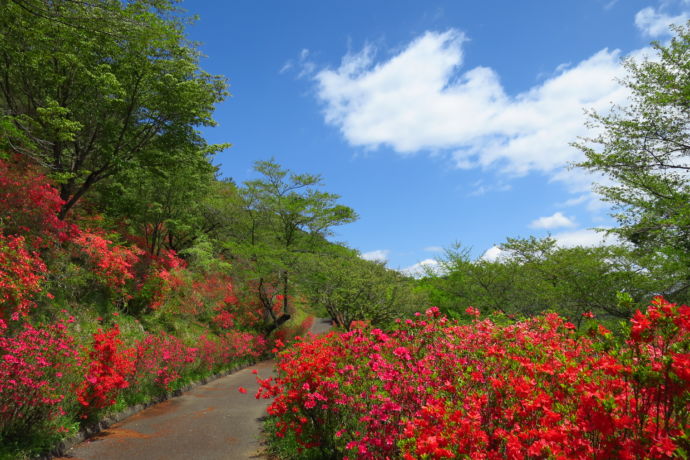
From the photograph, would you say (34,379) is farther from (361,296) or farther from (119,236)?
(361,296)

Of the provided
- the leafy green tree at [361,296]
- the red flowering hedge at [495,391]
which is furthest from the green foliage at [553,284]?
the red flowering hedge at [495,391]

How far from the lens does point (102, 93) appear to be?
1370 cm

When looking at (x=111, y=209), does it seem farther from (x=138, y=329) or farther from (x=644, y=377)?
(x=644, y=377)

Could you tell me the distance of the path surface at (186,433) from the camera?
22.6ft

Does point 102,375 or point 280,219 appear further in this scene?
point 280,219

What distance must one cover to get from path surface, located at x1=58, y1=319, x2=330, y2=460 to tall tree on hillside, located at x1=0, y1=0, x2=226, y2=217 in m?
8.19

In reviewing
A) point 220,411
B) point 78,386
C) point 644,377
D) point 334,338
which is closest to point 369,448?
point 334,338

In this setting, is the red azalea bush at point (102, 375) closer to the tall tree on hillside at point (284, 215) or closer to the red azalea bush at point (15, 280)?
the red azalea bush at point (15, 280)

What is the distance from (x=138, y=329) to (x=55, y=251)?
4043 mm

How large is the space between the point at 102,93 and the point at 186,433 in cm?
1237

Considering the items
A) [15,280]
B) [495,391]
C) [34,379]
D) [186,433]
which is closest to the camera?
[495,391]

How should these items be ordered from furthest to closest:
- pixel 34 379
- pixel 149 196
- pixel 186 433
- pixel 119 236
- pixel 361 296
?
1. pixel 149 196
2. pixel 361 296
3. pixel 119 236
4. pixel 186 433
5. pixel 34 379

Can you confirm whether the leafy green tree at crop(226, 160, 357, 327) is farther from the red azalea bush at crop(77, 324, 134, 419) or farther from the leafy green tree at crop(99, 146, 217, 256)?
the red azalea bush at crop(77, 324, 134, 419)

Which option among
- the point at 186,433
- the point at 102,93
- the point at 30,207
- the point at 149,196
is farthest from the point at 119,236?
the point at 186,433
